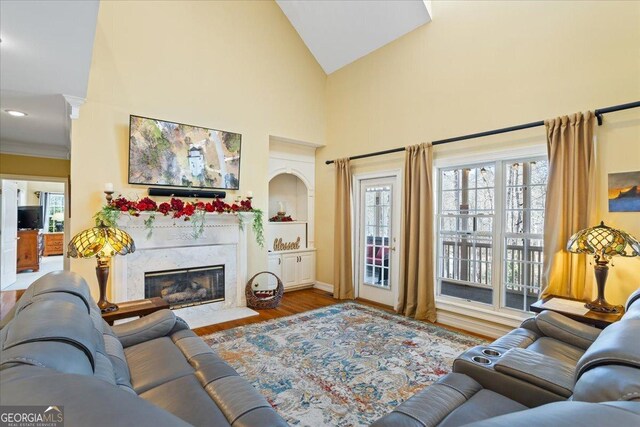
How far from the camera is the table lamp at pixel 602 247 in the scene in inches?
97.4

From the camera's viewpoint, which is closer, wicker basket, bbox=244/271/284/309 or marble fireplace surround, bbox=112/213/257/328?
marble fireplace surround, bbox=112/213/257/328

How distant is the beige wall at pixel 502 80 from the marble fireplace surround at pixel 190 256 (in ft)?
8.12

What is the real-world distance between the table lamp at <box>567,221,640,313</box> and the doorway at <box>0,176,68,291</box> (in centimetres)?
739

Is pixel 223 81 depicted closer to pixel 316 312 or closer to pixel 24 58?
pixel 24 58

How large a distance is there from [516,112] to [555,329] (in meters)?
2.42

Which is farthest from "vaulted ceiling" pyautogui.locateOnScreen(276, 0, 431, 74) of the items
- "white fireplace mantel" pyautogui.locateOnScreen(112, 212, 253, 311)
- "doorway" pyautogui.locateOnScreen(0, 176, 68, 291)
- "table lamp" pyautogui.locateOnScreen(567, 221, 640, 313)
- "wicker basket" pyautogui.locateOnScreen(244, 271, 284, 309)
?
"doorway" pyautogui.locateOnScreen(0, 176, 68, 291)

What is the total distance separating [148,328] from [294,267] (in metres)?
3.74

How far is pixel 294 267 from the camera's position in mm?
5922

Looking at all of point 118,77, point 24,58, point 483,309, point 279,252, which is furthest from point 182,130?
point 483,309

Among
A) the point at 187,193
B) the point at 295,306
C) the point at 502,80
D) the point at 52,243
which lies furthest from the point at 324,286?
the point at 52,243

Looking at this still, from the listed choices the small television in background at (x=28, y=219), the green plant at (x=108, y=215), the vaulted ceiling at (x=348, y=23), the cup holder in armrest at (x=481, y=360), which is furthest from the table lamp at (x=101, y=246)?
the small television in background at (x=28, y=219)

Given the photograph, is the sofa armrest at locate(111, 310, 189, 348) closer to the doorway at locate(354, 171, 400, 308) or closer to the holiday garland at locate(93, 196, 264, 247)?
the holiday garland at locate(93, 196, 264, 247)

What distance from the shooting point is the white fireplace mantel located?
3.95 meters

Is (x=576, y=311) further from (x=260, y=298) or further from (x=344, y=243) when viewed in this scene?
(x=260, y=298)
